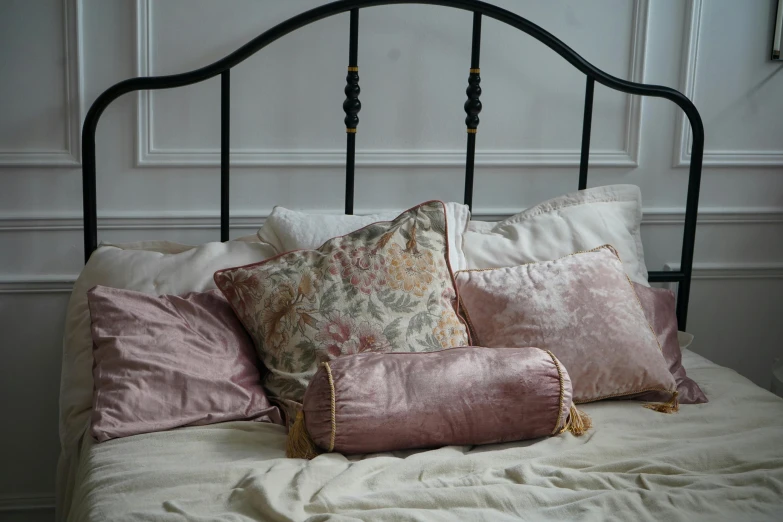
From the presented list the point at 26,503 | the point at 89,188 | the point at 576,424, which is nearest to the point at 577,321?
the point at 576,424

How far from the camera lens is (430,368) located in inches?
52.2

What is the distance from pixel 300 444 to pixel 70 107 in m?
1.10

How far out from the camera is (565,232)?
1.79 m

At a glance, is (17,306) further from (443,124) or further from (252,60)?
(443,124)

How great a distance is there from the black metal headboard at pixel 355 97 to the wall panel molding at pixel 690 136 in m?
0.18

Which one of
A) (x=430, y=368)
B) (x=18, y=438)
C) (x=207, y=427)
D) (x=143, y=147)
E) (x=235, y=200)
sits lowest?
(x=18, y=438)

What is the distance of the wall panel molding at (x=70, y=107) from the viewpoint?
1.85m

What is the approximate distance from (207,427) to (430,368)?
1.37 feet

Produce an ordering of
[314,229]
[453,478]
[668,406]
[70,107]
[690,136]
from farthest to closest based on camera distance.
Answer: [690,136] < [70,107] < [314,229] < [668,406] < [453,478]

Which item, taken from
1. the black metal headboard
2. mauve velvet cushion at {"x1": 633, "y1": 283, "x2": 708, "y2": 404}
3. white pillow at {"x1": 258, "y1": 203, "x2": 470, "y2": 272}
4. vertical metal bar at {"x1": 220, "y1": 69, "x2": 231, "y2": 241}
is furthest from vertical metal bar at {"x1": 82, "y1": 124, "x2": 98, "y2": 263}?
mauve velvet cushion at {"x1": 633, "y1": 283, "x2": 708, "y2": 404}

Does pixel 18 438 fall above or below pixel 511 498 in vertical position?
below

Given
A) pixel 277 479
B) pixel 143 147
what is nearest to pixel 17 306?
pixel 143 147

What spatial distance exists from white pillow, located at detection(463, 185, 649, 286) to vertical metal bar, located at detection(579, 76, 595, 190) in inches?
5.4

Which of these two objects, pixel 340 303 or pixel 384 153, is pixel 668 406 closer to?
pixel 340 303
